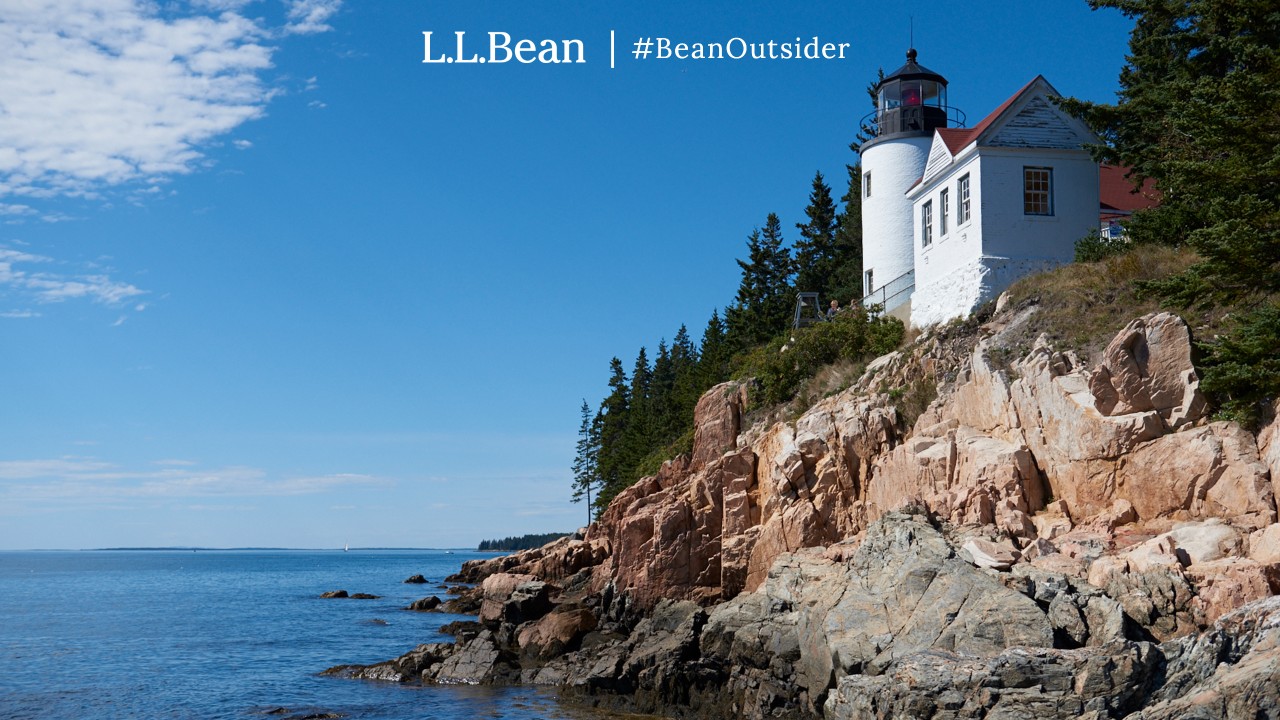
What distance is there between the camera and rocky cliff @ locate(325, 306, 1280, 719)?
49.1 feet

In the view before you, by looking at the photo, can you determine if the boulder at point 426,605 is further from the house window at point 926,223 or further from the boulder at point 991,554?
the boulder at point 991,554

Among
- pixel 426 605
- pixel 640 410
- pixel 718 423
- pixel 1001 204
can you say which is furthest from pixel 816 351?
pixel 640 410

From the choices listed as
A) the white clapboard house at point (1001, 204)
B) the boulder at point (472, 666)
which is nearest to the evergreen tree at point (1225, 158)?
the white clapboard house at point (1001, 204)

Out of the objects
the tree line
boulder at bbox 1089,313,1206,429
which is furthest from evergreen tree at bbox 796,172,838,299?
boulder at bbox 1089,313,1206,429

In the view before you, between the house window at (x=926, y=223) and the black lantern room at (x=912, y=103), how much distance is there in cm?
547

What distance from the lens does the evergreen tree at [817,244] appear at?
182ft

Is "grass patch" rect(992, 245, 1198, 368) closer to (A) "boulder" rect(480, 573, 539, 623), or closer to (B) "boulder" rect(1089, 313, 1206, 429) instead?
(B) "boulder" rect(1089, 313, 1206, 429)

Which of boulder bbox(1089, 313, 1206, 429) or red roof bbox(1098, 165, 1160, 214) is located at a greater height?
red roof bbox(1098, 165, 1160, 214)

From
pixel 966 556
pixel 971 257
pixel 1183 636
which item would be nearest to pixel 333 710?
pixel 966 556

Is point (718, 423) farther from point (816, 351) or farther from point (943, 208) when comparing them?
point (943, 208)

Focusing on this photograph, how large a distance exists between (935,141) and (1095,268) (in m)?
9.09

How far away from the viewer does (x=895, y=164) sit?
37312 millimetres

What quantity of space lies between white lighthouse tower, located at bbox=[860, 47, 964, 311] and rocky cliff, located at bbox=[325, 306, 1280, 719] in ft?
28.7

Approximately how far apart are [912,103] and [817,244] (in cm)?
1979
